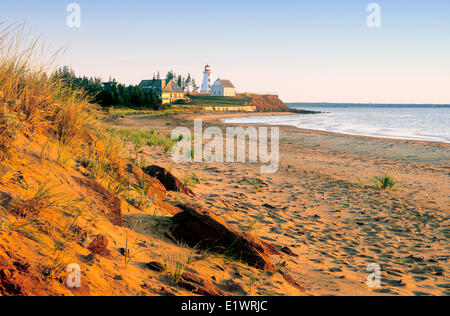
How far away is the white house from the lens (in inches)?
4564

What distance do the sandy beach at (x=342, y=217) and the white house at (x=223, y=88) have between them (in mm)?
105066

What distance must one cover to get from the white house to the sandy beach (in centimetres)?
10507

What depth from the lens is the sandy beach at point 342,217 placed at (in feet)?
14.1

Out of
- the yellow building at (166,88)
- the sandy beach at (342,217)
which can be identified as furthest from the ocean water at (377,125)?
the yellow building at (166,88)

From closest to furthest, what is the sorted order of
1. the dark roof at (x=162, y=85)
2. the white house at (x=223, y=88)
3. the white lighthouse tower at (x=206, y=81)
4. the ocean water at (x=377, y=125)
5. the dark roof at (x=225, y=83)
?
1. the ocean water at (x=377, y=125)
2. the dark roof at (x=162, y=85)
3. the white house at (x=223, y=88)
4. the dark roof at (x=225, y=83)
5. the white lighthouse tower at (x=206, y=81)

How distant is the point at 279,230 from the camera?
586 centimetres

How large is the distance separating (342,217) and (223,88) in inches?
4405

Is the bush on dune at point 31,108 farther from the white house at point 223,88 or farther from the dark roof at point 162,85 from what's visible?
the white house at point 223,88

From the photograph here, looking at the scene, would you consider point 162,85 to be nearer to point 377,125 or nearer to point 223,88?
point 223,88

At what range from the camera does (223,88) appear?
116m

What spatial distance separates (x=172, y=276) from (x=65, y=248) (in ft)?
3.36

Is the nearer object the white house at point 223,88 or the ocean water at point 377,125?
the ocean water at point 377,125

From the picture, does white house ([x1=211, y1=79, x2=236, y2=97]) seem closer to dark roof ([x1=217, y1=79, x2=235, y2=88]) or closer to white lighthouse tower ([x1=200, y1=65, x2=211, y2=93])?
dark roof ([x1=217, y1=79, x2=235, y2=88])

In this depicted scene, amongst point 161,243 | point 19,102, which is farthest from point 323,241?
point 19,102
